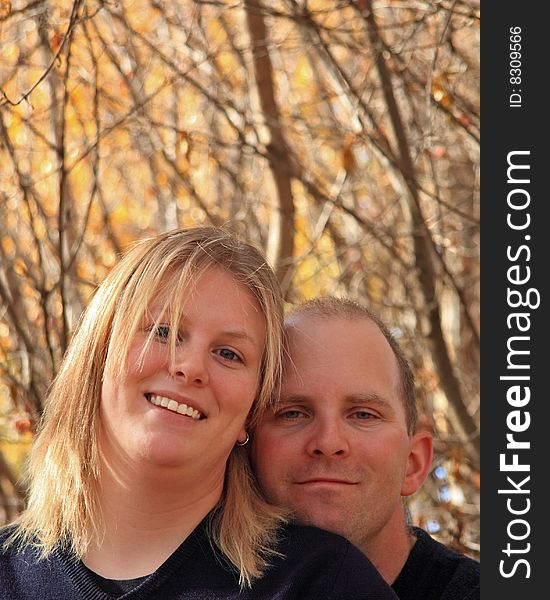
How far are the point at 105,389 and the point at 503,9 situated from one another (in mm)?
1515

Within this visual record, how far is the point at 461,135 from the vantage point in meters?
5.29

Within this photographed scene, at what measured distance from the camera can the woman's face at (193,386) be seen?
7.77 ft

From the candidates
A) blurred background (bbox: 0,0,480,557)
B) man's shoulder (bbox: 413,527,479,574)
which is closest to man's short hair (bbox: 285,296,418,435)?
man's shoulder (bbox: 413,527,479,574)

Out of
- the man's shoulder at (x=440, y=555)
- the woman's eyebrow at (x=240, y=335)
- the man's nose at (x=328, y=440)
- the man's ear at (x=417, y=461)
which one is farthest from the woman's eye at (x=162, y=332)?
the man's shoulder at (x=440, y=555)

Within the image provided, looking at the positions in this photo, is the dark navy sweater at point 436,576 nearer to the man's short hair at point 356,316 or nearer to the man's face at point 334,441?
the man's face at point 334,441

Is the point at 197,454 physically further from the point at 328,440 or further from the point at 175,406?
the point at 328,440

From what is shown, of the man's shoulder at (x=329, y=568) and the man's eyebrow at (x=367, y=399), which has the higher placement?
the man's eyebrow at (x=367, y=399)

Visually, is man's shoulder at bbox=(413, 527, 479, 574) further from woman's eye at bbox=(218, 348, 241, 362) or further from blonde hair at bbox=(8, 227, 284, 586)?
woman's eye at bbox=(218, 348, 241, 362)

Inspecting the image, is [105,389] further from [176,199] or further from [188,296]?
[176,199]

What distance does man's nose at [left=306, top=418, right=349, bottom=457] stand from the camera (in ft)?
8.38

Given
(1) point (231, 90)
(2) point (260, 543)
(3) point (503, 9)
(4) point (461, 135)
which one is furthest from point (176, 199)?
(2) point (260, 543)

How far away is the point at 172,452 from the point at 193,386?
15cm

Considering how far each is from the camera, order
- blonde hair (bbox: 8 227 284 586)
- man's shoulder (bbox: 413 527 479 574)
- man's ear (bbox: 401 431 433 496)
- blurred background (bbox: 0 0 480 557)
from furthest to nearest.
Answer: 1. blurred background (bbox: 0 0 480 557)
2. man's ear (bbox: 401 431 433 496)
3. man's shoulder (bbox: 413 527 479 574)
4. blonde hair (bbox: 8 227 284 586)

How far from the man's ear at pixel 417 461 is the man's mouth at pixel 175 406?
2.40ft
